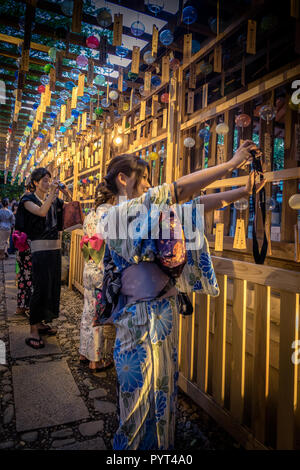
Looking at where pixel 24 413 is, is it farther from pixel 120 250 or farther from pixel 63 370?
pixel 120 250

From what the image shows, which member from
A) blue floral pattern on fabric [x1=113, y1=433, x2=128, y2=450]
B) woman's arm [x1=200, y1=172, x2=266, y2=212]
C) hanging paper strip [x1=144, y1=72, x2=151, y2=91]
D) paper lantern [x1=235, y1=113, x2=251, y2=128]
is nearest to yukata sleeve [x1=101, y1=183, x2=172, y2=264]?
woman's arm [x1=200, y1=172, x2=266, y2=212]

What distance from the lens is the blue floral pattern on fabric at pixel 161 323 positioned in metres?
1.22

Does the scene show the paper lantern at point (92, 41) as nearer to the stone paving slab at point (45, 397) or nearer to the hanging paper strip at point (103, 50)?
the hanging paper strip at point (103, 50)

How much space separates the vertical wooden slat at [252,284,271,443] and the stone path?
0.95ft

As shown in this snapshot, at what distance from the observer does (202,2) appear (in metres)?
2.87

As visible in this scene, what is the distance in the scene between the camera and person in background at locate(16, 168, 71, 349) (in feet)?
10.4

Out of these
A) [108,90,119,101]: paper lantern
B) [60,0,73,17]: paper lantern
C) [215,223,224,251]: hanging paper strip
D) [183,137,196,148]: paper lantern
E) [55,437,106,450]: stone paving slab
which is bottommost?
[55,437,106,450]: stone paving slab

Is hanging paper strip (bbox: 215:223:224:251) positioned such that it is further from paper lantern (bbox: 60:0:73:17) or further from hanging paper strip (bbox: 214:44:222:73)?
paper lantern (bbox: 60:0:73:17)

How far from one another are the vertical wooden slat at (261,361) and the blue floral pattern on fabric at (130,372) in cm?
83

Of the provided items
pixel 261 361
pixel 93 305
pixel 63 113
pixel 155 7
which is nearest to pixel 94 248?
pixel 93 305

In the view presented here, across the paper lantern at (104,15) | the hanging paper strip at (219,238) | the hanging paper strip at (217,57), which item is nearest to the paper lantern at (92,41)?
the paper lantern at (104,15)

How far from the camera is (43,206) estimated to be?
309cm

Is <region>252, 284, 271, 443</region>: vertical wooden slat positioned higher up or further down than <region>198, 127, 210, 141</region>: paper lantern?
further down

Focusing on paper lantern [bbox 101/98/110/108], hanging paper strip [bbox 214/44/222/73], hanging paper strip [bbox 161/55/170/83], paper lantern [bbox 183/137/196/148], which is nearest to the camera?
hanging paper strip [bbox 214/44/222/73]
